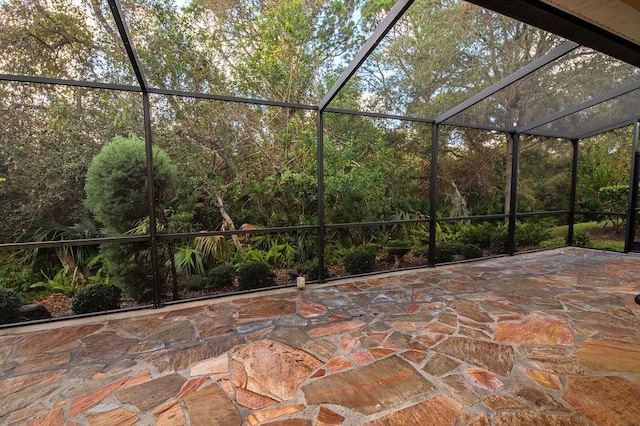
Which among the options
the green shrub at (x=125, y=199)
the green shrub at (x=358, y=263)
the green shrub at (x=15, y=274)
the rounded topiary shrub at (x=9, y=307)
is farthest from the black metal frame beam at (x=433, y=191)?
the green shrub at (x=15, y=274)

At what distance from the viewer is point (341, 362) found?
2.23 m

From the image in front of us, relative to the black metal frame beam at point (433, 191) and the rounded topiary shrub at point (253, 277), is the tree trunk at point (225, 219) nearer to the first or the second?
the rounded topiary shrub at point (253, 277)

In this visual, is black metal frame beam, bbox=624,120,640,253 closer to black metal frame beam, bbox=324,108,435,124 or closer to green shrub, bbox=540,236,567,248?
green shrub, bbox=540,236,567,248

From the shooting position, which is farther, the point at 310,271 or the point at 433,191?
the point at 433,191

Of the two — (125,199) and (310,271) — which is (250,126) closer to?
(125,199)

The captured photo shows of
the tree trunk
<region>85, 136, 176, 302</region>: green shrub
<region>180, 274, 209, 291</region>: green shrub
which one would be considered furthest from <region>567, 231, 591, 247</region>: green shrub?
<region>85, 136, 176, 302</region>: green shrub

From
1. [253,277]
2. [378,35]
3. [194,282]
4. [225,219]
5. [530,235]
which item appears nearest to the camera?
[378,35]

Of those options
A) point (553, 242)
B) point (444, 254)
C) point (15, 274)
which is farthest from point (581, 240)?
point (15, 274)

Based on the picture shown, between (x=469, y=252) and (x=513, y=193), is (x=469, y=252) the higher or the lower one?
the lower one

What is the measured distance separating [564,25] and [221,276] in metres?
4.44

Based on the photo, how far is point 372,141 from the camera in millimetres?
5500

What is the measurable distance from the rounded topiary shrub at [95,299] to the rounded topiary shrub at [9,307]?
1.75ft

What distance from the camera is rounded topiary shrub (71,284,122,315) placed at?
10.6ft

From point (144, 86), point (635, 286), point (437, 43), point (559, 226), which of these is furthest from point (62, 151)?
point (559, 226)
